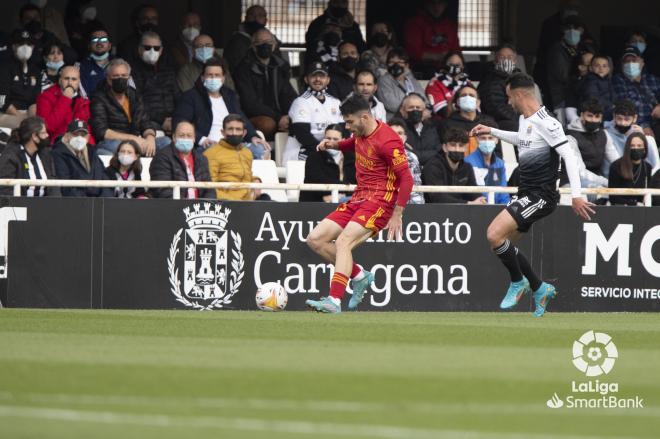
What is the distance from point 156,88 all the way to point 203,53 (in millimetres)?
1065

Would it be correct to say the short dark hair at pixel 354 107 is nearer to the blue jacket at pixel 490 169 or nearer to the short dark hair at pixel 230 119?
the short dark hair at pixel 230 119

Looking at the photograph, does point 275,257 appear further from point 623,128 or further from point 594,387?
point 594,387

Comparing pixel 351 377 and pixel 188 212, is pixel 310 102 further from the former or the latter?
pixel 351 377

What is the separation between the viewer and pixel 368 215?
14.4 metres

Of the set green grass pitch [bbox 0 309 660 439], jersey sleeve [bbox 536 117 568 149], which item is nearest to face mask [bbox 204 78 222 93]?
jersey sleeve [bbox 536 117 568 149]

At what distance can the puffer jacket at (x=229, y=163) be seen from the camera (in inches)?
708

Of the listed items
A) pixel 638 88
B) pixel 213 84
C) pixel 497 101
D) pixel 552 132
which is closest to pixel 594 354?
pixel 552 132

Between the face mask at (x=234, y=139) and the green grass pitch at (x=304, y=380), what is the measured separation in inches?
215

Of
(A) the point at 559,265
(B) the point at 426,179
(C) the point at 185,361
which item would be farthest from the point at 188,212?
(C) the point at 185,361

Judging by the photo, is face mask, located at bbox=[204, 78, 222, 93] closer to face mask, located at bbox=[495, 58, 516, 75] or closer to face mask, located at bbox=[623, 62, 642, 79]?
face mask, located at bbox=[495, 58, 516, 75]

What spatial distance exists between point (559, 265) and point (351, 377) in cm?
977

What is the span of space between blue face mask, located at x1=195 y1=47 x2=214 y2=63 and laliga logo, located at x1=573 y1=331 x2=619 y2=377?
9.62 metres

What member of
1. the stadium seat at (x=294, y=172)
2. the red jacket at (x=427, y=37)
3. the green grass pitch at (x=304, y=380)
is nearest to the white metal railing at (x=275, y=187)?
the stadium seat at (x=294, y=172)

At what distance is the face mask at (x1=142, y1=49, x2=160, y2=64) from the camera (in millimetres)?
19609
